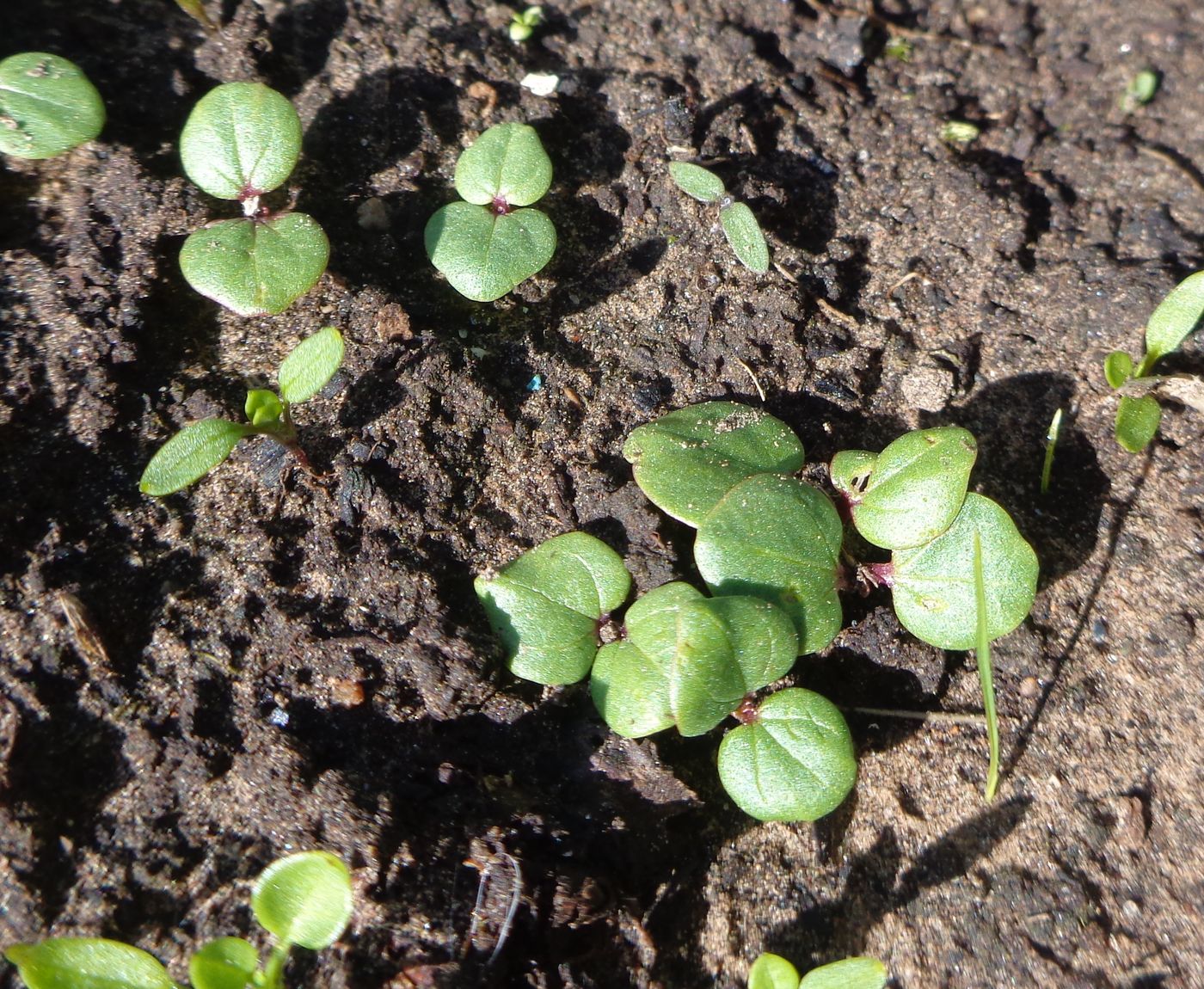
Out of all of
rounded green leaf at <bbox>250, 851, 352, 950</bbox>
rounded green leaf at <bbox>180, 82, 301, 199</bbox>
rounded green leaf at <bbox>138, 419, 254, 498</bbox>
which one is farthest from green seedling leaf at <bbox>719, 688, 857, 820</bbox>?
rounded green leaf at <bbox>180, 82, 301, 199</bbox>

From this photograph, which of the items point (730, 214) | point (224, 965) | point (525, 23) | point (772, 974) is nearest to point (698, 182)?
point (730, 214)

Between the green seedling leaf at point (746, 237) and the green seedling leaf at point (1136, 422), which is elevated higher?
the green seedling leaf at point (746, 237)

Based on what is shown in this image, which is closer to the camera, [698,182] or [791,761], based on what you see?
[791,761]

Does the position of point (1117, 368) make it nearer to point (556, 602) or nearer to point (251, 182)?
point (556, 602)

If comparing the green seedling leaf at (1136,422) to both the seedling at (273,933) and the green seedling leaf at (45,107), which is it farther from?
the green seedling leaf at (45,107)

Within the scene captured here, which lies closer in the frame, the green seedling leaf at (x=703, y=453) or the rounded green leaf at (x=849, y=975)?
the rounded green leaf at (x=849, y=975)

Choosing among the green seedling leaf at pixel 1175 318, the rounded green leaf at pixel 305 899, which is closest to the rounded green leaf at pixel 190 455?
the rounded green leaf at pixel 305 899
